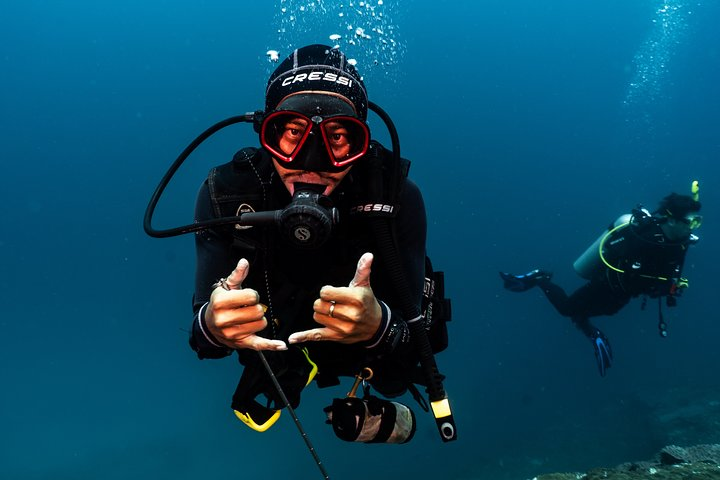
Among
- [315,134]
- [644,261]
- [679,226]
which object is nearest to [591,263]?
[644,261]

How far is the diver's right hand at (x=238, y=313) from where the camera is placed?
184cm

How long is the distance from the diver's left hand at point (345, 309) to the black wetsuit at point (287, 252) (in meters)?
0.66

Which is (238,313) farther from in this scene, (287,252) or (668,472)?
(668,472)

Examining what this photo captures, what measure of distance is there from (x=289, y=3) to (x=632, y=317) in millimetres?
49691

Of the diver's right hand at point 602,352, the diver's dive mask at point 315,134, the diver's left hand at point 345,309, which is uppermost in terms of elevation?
the diver's dive mask at point 315,134

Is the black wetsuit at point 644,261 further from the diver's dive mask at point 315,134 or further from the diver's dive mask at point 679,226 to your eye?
the diver's dive mask at point 315,134

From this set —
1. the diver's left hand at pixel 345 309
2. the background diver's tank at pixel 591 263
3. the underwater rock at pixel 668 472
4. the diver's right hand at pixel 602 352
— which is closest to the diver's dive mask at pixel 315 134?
the diver's left hand at pixel 345 309

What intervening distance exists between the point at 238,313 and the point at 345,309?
0.44 m

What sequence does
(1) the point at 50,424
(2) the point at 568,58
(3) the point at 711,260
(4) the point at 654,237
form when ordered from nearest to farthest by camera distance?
(4) the point at 654,237
(1) the point at 50,424
(3) the point at 711,260
(2) the point at 568,58

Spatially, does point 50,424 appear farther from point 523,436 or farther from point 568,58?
point 568,58

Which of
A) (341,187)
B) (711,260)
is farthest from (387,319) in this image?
(711,260)

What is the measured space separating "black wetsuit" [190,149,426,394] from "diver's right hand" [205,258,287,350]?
0.72 m

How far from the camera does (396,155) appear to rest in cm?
273

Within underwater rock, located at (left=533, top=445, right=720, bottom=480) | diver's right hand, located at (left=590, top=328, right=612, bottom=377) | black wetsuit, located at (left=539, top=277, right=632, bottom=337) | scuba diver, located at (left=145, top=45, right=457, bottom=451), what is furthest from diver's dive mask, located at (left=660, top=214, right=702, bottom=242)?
scuba diver, located at (left=145, top=45, right=457, bottom=451)
